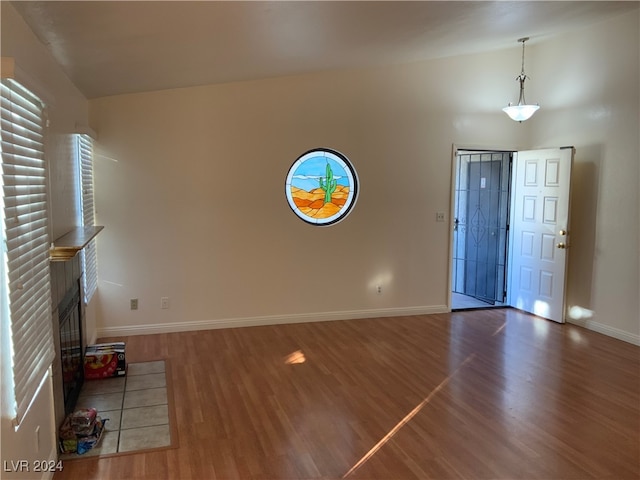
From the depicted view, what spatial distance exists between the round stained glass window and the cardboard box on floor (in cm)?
232

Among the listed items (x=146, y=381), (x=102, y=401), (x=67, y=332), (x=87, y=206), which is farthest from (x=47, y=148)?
(x=146, y=381)

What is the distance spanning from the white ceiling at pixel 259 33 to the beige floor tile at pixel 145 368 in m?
2.30

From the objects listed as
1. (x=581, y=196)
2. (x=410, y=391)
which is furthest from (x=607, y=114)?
(x=410, y=391)

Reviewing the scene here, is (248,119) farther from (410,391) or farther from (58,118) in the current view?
(410,391)

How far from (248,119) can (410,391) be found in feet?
Result: 10.1

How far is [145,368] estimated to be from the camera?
3.94 m

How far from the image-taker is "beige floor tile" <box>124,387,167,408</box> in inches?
130

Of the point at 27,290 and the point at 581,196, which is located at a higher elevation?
the point at 581,196

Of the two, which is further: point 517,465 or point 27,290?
point 517,465

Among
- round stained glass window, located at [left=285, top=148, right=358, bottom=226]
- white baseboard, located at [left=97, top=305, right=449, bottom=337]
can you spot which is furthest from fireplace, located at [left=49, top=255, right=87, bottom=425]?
round stained glass window, located at [left=285, top=148, right=358, bottom=226]

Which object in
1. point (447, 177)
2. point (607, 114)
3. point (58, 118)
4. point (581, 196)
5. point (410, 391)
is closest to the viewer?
Result: point (58, 118)

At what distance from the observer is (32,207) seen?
2094mm

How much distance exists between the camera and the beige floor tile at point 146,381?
11.8ft

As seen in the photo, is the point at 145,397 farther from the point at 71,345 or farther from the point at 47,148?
the point at 47,148
